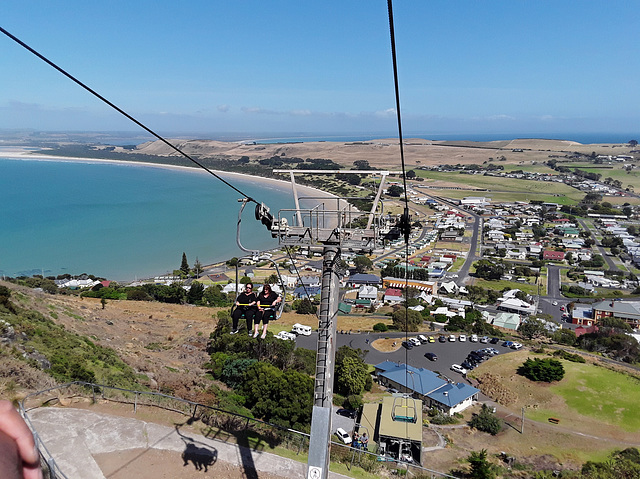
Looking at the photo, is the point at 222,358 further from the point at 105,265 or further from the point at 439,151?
the point at 439,151

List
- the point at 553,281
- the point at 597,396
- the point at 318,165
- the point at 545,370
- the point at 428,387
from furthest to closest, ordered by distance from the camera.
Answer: the point at 318,165 → the point at 553,281 → the point at 545,370 → the point at 597,396 → the point at 428,387

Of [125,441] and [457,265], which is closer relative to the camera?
[125,441]

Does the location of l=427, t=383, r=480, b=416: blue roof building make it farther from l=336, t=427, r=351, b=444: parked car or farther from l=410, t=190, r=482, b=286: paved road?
l=410, t=190, r=482, b=286: paved road

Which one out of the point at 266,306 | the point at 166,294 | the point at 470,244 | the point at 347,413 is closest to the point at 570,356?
the point at 347,413

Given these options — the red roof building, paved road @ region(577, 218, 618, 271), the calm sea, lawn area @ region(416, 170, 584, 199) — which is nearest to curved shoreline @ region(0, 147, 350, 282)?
the calm sea

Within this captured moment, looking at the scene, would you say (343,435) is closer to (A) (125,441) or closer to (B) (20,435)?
(A) (125,441)

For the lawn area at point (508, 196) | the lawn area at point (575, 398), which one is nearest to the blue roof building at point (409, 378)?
the lawn area at point (575, 398)
